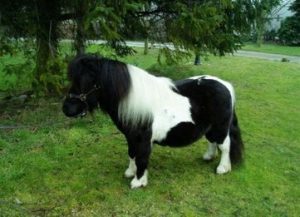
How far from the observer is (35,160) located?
223 inches

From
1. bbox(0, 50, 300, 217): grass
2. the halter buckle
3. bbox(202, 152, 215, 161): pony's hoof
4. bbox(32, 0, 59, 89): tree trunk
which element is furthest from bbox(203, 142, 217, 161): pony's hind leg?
bbox(32, 0, 59, 89): tree trunk

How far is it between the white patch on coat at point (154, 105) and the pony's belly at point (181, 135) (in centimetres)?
5

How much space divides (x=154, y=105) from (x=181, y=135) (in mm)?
522

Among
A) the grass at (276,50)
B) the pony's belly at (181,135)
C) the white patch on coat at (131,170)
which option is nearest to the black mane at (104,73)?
the pony's belly at (181,135)

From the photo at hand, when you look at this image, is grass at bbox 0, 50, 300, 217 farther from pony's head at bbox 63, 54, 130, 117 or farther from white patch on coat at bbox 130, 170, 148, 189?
pony's head at bbox 63, 54, 130, 117

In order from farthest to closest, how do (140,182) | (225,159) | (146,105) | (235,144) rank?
(235,144), (225,159), (140,182), (146,105)

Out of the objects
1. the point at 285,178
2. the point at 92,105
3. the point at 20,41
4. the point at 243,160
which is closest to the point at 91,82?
the point at 92,105

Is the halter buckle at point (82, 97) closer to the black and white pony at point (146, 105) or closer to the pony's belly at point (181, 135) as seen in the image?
the black and white pony at point (146, 105)

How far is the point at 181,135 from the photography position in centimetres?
500

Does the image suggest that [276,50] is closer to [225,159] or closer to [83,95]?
[225,159]

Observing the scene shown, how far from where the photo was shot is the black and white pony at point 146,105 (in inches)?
180

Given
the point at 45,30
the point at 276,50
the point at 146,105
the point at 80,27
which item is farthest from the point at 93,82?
the point at 276,50

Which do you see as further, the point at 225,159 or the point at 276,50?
the point at 276,50

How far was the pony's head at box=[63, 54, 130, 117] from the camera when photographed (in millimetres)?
4539
